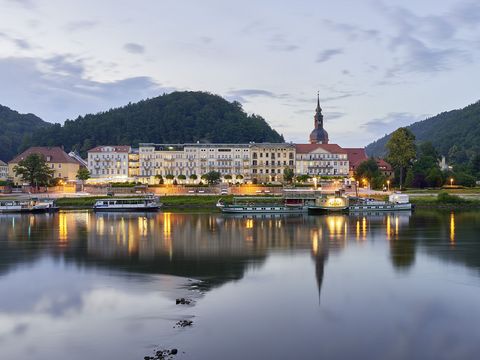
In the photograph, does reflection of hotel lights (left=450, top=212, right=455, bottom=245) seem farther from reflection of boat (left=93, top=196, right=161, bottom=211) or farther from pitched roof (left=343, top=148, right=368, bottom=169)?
pitched roof (left=343, top=148, right=368, bottom=169)

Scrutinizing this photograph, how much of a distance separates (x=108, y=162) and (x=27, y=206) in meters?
40.0

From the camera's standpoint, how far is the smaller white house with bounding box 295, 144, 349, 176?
368ft

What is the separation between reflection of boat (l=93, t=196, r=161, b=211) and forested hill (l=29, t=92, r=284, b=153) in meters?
62.0

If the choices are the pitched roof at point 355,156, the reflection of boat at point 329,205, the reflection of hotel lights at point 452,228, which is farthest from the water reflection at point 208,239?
the pitched roof at point 355,156

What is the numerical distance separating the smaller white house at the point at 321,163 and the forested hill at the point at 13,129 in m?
69.6

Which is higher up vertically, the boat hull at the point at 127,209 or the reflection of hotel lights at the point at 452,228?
the boat hull at the point at 127,209

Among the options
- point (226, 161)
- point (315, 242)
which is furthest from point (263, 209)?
point (226, 161)

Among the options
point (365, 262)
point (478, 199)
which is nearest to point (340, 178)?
point (478, 199)

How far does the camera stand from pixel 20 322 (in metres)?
18.6

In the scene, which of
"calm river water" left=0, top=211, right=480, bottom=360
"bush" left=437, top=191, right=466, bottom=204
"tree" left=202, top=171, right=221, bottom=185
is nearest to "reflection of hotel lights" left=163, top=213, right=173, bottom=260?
"calm river water" left=0, top=211, right=480, bottom=360

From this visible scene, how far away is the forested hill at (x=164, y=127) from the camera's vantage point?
14038cm

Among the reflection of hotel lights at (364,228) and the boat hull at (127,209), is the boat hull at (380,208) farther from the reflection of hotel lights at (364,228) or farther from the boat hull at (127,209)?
the boat hull at (127,209)

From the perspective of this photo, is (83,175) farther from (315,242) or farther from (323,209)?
(315,242)

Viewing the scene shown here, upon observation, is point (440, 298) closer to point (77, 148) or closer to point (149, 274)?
point (149, 274)
